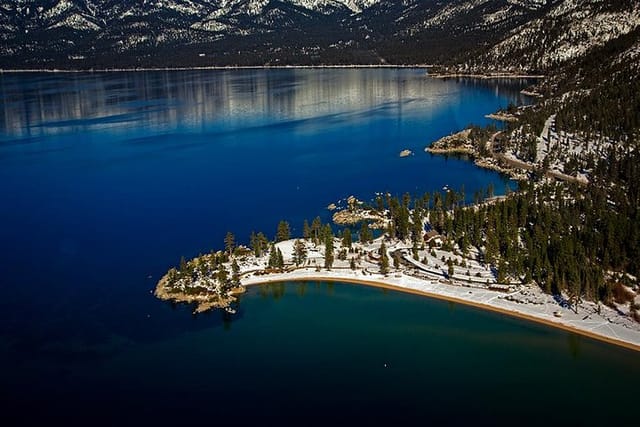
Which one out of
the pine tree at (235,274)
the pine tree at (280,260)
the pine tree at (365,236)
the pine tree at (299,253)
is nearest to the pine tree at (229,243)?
the pine tree at (235,274)

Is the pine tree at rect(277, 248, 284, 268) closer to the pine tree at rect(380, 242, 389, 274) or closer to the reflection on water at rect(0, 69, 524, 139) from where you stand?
the pine tree at rect(380, 242, 389, 274)

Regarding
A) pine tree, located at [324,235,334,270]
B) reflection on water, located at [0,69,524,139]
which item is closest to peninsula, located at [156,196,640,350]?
pine tree, located at [324,235,334,270]

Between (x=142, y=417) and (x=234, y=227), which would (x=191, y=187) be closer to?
(x=234, y=227)

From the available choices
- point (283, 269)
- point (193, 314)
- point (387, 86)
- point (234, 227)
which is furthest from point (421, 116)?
point (193, 314)

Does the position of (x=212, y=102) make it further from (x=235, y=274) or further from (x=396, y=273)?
(x=396, y=273)

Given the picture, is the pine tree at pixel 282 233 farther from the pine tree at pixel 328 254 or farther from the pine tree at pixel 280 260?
the pine tree at pixel 328 254
